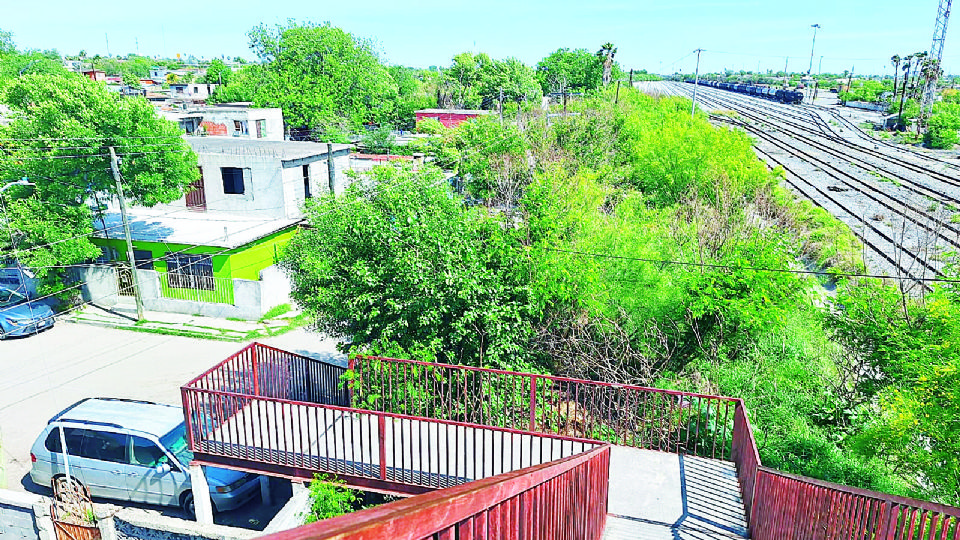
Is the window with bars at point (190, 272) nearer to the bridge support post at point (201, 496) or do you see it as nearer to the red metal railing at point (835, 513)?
the bridge support post at point (201, 496)

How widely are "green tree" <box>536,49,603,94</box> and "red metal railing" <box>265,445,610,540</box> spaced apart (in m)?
71.9

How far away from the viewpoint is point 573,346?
12.4m

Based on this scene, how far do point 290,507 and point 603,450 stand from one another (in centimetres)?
443

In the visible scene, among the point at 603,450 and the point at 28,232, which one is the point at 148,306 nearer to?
the point at 28,232

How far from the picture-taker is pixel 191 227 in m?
24.3

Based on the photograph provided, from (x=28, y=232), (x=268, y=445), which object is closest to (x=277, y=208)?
(x=28, y=232)

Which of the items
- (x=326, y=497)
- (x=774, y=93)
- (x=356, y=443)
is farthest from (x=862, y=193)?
(x=774, y=93)

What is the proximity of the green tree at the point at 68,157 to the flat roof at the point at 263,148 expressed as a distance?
5424 mm

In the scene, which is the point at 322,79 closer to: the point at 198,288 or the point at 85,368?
the point at 198,288

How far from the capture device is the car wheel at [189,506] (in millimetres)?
9938

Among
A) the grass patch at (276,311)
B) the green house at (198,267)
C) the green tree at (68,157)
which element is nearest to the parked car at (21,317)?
the green tree at (68,157)

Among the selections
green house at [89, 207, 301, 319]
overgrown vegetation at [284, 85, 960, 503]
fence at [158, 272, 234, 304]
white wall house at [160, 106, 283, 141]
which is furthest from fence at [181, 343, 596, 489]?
white wall house at [160, 106, 283, 141]

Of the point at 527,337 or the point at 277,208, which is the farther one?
the point at 277,208

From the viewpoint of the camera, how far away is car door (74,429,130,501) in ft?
32.9
